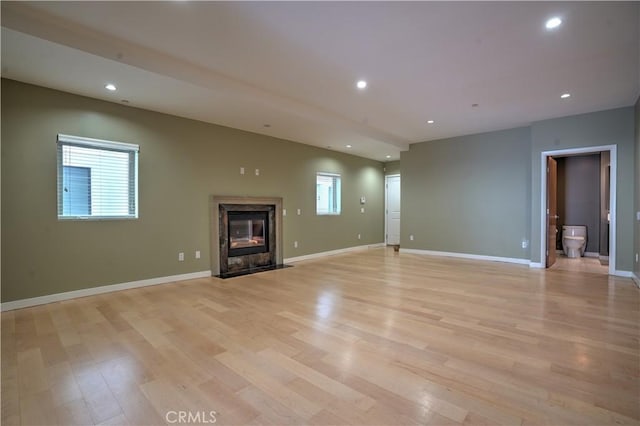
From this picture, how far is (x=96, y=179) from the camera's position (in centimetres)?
415

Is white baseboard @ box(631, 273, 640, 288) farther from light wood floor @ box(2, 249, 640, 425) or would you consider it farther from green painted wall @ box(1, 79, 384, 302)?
green painted wall @ box(1, 79, 384, 302)

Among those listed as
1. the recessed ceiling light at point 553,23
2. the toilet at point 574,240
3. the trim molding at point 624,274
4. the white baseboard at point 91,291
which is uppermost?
the recessed ceiling light at point 553,23

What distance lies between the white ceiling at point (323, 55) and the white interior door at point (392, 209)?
445 cm

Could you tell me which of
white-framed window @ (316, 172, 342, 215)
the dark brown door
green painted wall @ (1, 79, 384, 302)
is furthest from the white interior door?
the dark brown door

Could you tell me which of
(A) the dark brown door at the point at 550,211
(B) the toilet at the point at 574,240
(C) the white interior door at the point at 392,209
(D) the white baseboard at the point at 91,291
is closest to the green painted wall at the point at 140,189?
(D) the white baseboard at the point at 91,291

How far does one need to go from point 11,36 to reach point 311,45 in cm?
258

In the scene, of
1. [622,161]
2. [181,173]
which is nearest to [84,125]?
[181,173]

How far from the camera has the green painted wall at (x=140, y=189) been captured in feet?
11.6

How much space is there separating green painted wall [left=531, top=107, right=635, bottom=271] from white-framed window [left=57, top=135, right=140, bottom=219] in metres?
6.99

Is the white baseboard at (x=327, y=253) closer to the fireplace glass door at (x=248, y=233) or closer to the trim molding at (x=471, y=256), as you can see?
the fireplace glass door at (x=248, y=233)

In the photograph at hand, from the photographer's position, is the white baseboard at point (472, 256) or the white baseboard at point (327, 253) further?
the white baseboard at point (327, 253)

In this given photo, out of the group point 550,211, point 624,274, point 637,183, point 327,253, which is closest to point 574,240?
point 550,211

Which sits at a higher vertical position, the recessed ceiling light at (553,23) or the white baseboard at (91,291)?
the recessed ceiling light at (553,23)

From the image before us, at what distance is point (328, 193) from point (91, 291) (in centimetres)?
530
